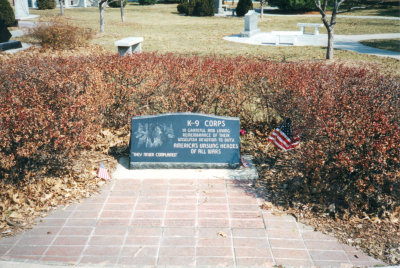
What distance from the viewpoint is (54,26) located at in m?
18.5

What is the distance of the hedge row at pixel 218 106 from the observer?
5.72 meters

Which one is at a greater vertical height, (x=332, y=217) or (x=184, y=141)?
(x=184, y=141)

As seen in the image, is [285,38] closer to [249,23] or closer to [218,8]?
[249,23]

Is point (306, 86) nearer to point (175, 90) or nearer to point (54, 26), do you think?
point (175, 90)

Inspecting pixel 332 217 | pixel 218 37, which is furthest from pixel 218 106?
pixel 218 37

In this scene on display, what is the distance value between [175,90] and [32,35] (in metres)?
14.1

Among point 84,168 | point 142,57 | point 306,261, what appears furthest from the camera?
point 142,57

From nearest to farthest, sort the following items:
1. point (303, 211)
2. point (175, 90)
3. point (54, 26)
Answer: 1. point (303, 211)
2. point (175, 90)
3. point (54, 26)

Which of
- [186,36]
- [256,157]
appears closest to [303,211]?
[256,157]

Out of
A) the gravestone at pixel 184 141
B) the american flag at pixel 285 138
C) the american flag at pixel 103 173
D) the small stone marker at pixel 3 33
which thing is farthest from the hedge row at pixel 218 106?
the small stone marker at pixel 3 33

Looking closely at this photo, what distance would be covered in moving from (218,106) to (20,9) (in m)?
31.0

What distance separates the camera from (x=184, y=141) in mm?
7070

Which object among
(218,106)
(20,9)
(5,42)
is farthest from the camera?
(20,9)

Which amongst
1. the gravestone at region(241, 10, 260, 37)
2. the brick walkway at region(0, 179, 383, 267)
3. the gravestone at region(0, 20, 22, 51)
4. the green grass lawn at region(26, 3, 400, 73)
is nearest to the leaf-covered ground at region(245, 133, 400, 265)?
the brick walkway at region(0, 179, 383, 267)
